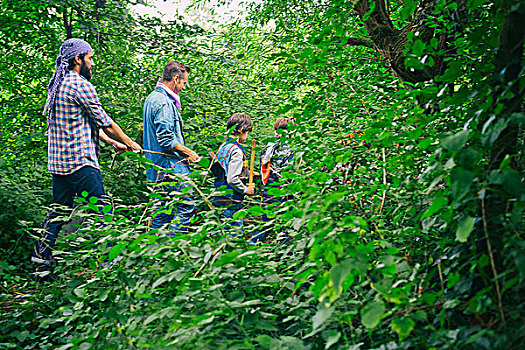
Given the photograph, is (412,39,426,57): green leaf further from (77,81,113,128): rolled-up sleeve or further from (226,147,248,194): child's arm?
(226,147,248,194): child's arm

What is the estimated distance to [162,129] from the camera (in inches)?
166

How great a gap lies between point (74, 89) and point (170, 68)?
1.10 meters

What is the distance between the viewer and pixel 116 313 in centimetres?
195

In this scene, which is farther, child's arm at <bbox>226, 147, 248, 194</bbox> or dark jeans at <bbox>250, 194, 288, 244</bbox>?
child's arm at <bbox>226, 147, 248, 194</bbox>

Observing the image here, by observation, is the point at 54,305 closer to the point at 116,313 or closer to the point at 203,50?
the point at 116,313

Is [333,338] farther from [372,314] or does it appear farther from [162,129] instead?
[162,129]

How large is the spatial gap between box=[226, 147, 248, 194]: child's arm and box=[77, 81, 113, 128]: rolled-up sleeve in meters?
1.43

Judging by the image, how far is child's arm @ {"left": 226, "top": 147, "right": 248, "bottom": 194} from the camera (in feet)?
15.6

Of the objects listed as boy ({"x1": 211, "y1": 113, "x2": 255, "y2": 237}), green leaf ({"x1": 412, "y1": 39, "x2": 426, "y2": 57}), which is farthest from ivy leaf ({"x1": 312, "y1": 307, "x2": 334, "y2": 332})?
boy ({"x1": 211, "y1": 113, "x2": 255, "y2": 237})

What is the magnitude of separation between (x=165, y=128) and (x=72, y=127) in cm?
85

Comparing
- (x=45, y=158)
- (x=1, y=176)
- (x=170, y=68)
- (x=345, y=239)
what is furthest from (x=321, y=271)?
(x=45, y=158)

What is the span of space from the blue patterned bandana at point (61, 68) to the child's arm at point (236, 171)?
1.84 m

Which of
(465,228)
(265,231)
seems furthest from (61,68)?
(465,228)

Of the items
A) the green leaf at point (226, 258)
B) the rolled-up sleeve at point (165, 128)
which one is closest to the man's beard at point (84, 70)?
the rolled-up sleeve at point (165, 128)
